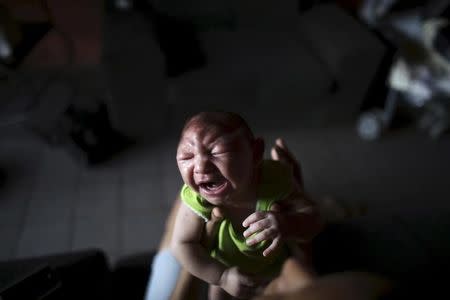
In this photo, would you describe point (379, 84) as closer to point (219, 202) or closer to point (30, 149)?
point (219, 202)

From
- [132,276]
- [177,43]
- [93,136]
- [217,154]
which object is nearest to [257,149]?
[217,154]

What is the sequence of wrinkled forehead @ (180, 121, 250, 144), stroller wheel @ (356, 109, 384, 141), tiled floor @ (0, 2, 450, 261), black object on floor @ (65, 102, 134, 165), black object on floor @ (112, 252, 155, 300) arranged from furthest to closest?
stroller wheel @ (356, 109, 384, 141) → black object on floor @ (65, 102, 134, 165) → tiled floor @ (0, 2, 450, 261) → black object on floor @ (112, 252, 155, 300) → wrinkled forehead @ (180, 121, 250, 144)

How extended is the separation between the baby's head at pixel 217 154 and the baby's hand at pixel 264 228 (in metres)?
0.04

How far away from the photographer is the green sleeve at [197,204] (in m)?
0.41

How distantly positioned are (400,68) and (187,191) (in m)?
1.33

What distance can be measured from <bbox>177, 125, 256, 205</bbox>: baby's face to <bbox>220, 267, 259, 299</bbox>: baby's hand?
0.40 ft

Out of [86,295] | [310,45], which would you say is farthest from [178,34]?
[86,295]

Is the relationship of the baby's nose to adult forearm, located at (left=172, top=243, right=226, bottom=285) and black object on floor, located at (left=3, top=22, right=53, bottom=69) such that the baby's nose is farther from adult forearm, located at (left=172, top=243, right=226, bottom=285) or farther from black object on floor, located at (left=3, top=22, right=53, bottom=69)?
black object on floor, located at (left=3, top=22, right=53, bottom=69)

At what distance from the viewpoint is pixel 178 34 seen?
4.55 ft

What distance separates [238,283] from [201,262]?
0.18 feet

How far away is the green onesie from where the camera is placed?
1.37ft

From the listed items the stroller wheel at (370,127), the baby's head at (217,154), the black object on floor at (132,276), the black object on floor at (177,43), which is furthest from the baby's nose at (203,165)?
the stroller wheel at (370,127)

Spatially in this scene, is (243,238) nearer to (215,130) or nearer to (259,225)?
(259,225)

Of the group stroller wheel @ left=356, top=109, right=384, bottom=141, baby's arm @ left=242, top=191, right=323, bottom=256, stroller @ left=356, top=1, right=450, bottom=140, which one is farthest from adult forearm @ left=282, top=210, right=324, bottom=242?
stroller wheel @ left=356, top=109, right=384, bottom=141
